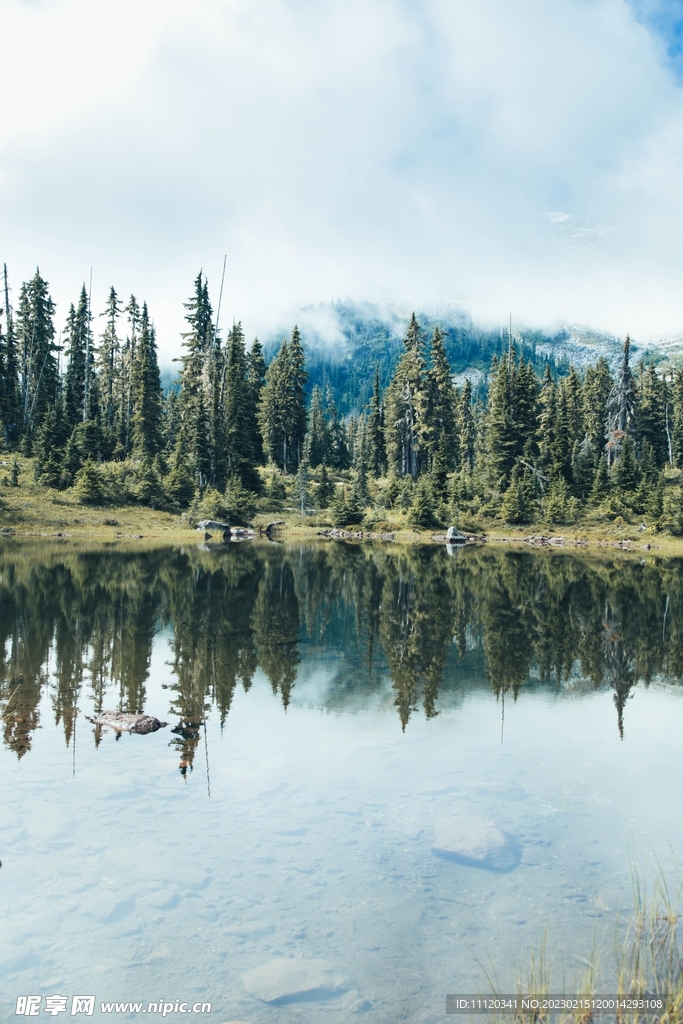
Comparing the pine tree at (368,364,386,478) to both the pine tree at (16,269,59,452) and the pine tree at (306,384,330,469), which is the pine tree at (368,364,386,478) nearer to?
the pine tree at (306,384,330,469)

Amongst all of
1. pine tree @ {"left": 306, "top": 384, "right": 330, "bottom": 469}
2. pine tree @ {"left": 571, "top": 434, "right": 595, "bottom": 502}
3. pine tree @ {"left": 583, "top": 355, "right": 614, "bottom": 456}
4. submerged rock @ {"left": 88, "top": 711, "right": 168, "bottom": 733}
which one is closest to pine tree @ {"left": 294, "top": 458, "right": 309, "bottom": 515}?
pine tree @ {"left": 306, "top": 384, "right": 330, "bottom": 469}

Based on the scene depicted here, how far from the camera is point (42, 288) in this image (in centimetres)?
9212

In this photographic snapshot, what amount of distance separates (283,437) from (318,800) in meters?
87.7

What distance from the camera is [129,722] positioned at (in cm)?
1382

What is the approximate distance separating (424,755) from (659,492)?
7029 centimetres

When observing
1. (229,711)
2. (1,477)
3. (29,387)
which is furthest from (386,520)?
(229,711)

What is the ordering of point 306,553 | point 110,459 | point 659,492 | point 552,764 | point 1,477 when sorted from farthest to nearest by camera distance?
1. point 110,459
2. point 659,492
3. point 1,477
4. point 306,553
5. point 552,764

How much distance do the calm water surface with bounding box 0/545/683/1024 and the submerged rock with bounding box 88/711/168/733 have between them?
29cm

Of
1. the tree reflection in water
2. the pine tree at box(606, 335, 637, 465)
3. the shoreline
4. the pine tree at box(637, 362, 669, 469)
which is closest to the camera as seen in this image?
the tree reflection in water

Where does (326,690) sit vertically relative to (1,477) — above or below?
below

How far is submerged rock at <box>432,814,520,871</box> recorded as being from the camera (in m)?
9.12

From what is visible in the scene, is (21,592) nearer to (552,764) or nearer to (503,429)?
(552,764)

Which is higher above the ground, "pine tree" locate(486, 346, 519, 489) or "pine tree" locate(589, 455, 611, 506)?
"pine tree" locate(486, 346, 519, 489)

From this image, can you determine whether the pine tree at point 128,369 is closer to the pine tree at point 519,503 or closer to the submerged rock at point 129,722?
the pine tree at point 519,503
